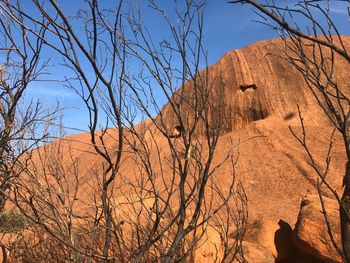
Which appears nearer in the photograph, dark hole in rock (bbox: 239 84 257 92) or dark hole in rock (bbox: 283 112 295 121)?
dark hole in rock (bbox: 283 112 295 121)

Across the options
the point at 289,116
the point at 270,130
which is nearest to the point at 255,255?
the point at 270,130

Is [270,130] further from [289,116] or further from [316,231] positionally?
[316,231]

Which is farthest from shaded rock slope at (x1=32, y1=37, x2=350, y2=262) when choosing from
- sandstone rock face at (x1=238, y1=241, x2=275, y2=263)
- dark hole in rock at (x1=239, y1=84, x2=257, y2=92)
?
sandstone rock face at (x1=238, y1=241, x2=275, y2=263)

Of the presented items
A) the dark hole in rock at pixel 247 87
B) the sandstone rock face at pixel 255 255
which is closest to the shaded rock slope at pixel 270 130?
the dark hole in rock at pixel 247 87

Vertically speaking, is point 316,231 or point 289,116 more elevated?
point 289,116

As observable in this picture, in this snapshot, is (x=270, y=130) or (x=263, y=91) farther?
(x=263, y=91)

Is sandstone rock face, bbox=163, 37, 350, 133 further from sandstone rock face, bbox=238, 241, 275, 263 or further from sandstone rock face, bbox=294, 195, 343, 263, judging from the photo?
sandstone rock face, bbox=238, 241, 275, 263

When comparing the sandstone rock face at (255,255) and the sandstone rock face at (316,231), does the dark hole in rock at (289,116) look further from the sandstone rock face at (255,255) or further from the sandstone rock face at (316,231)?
the sandstone rock face at (255,255)

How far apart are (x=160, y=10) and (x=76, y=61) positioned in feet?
2.63

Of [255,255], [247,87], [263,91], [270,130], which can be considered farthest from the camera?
[247,87]

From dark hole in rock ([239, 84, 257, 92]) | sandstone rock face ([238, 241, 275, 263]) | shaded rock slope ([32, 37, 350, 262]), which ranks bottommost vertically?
sandstone rock face ([238, 241, 275, 263])

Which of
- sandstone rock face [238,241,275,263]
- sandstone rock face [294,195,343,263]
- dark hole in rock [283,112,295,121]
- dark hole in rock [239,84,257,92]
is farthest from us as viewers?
dark hole in rock [239,84,257,92]

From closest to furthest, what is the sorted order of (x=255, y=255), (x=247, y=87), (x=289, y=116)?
1. (x=255, y=255)
2. (x=289, y=116)
3. (x=247, y=87)

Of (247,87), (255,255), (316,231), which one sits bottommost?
(255,255)
